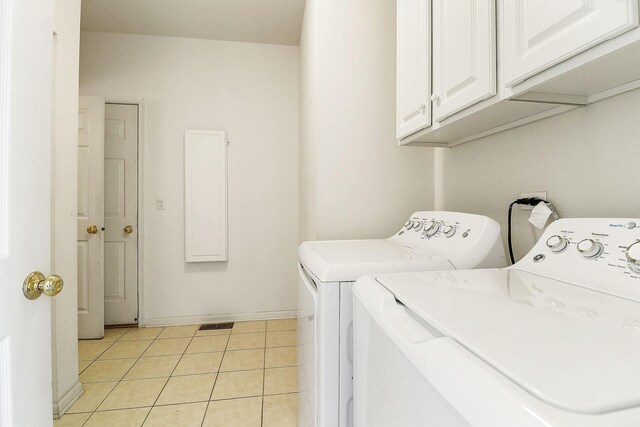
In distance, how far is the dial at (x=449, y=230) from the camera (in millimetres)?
1146

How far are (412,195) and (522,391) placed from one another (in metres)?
1.55

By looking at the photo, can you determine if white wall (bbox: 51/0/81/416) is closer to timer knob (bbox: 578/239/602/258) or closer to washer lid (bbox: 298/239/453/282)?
washer lid (bbox: 298/239/453/282)

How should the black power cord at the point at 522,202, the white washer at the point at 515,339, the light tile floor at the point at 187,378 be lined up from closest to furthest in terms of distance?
the white washer at the point at 515,339 → the black power cord at the point at 522,202 → the light tile floor at the point at 187,378

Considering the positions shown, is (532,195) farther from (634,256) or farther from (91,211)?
(91,211)

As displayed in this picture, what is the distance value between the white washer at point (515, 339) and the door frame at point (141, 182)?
262 cm

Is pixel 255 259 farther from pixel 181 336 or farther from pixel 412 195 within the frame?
pixel 412 195

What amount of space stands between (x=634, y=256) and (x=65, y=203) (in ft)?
7.82

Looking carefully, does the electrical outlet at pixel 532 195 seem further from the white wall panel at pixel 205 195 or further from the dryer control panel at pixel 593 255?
the white wall panel at pixel 205 195

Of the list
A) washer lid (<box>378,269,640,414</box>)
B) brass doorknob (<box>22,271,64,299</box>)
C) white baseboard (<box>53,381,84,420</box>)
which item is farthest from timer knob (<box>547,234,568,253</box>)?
white baseboard (<box>53,381,84,420</box>)

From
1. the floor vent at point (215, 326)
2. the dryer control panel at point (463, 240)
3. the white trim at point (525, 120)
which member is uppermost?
the white trim at point (525, 120)

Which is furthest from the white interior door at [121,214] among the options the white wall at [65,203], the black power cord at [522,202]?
the black power cord at [522,202]

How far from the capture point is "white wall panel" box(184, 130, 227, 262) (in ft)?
9.21

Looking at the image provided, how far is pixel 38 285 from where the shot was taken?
66 cm

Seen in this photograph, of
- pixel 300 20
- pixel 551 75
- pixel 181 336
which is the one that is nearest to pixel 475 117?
pixel 551 75
